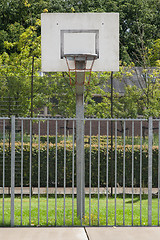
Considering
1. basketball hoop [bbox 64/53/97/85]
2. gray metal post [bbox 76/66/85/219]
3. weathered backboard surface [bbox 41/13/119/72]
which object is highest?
weathered backboard surface [bbox 41/13/119/72]

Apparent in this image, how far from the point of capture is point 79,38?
710 centimetres

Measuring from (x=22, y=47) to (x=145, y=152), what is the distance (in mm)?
7085

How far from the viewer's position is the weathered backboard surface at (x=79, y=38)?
23.5 ft

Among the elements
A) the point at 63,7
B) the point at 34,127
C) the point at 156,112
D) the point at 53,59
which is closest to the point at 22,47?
the point at 34,127

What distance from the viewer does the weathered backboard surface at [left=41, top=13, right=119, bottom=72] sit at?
7.16 m

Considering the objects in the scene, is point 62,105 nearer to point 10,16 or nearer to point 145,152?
point 145,152

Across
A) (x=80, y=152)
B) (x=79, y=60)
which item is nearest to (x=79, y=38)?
(x=79, y=60)
